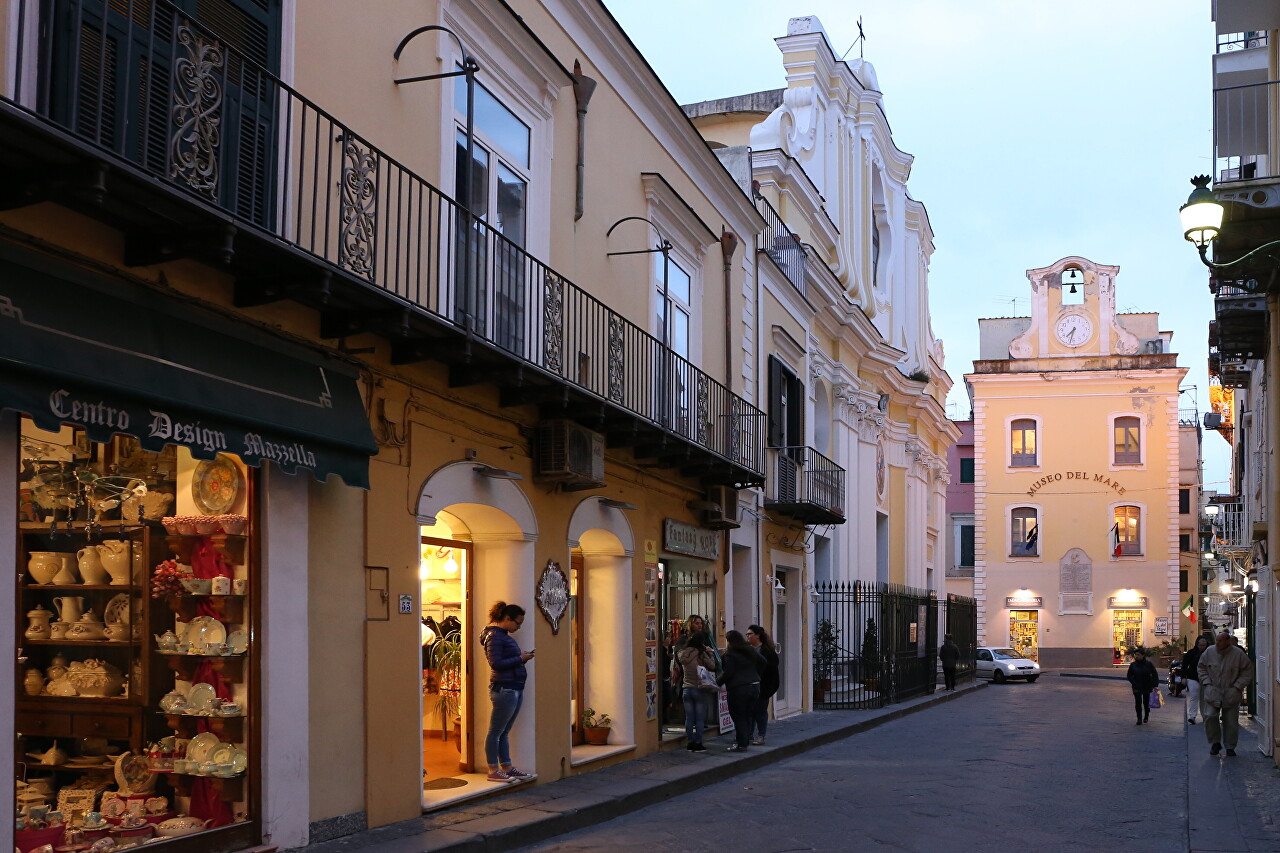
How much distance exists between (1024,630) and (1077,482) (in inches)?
234

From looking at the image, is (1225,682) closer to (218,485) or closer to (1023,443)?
(218,485)

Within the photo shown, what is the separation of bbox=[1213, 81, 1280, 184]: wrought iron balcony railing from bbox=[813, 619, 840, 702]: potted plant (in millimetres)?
12849

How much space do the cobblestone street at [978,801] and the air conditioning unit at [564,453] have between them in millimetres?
3176

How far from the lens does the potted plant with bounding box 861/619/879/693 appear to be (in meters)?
27.1

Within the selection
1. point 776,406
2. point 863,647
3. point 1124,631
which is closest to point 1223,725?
point 776,406

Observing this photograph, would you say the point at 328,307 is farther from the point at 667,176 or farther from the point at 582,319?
the point at 667,176

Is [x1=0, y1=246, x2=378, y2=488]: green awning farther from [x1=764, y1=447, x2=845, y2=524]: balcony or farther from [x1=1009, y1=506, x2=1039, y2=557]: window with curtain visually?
[x1=1009, y1=506, x2=1039, y2=557]: window with curtain

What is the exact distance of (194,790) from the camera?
8.68m

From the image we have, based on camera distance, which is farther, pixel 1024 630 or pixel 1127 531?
pixel 1024 630

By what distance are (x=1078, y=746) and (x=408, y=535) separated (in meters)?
12.4

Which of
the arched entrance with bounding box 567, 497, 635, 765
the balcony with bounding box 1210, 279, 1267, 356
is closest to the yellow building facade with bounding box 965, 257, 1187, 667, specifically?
the balcony with bounding box 1210, 279, 1267, 356

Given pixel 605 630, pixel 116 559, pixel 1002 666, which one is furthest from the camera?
pixel 1002 666

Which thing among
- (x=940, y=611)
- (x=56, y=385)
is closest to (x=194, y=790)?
(x=56, y=385)

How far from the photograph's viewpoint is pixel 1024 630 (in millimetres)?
52594
